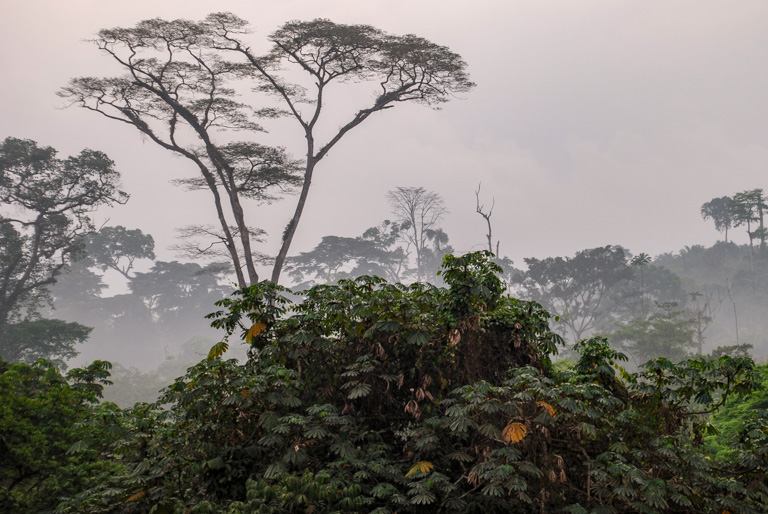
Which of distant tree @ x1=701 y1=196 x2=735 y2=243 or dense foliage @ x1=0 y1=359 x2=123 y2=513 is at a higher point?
distant tree @ x1=701 y1=196 x2=735 y2=243

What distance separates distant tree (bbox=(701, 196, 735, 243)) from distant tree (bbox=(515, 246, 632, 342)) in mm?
18742

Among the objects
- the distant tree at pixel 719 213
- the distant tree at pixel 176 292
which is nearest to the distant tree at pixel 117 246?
the distant tree at pixel 176 292

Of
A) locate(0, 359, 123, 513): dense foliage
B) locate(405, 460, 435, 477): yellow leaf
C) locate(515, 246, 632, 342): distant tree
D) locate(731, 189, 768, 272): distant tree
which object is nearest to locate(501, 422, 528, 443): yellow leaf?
locate(405, 460, 435, 477): yellow leaf

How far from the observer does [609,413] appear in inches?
211

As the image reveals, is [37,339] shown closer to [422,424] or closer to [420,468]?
[422,424]

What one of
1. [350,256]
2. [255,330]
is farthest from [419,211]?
[255,330]

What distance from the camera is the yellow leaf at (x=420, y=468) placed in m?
4.62

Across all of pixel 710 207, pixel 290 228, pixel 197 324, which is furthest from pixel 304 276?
pixel 710 207

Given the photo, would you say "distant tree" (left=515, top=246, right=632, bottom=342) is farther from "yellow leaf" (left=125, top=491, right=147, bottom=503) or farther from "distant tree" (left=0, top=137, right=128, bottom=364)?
"yellow leaf" (left=125, top=491, right=147, bottom=503)

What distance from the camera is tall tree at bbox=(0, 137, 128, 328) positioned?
73.3 ft

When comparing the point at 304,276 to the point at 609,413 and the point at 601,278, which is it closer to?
the point at 601,278

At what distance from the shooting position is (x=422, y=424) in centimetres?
542

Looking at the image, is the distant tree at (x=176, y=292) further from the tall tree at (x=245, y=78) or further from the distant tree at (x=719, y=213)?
the distant tree at (x=719, y=213)

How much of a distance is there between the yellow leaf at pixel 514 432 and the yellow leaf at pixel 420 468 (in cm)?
74
